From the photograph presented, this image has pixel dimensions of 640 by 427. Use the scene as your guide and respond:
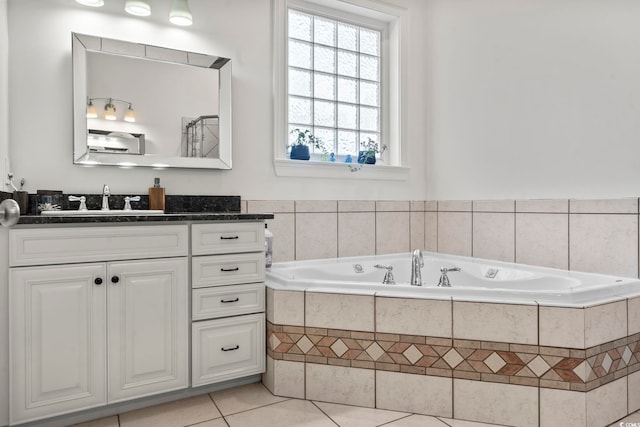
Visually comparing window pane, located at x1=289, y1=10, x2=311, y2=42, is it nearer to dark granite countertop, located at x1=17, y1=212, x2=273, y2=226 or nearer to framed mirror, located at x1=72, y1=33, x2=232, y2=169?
framed mirror, located at x1=72, y1=33, x2=232, y2=169

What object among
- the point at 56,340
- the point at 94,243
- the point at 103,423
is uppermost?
the point at 94,243

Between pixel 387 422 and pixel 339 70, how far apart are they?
2.36m

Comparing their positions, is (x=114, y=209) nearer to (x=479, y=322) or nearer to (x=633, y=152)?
(x=479, y=322)

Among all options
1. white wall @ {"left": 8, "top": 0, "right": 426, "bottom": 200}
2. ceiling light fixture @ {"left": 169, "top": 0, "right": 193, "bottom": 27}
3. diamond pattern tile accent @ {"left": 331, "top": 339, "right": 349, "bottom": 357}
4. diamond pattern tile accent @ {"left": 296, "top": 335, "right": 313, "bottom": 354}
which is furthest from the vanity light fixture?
diamond pattern tile accent @ {"left": 331, "top": 339, "right": 349, "bottom": 357}

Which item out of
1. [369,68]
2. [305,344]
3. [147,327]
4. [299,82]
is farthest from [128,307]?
[369,68]

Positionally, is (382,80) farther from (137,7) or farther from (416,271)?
(137,7)

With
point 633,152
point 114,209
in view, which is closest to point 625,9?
point 633,152

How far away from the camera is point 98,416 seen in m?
1.90

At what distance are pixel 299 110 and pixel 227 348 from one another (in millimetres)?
1669

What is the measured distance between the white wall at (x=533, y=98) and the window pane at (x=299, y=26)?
959 mm

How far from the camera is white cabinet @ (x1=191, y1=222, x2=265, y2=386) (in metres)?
2.03

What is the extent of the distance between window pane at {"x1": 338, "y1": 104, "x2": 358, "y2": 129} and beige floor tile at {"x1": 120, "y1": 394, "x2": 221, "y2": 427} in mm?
2050

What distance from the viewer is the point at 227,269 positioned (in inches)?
82.9

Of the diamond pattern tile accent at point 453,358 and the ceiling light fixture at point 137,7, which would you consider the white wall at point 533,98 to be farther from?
the ceiling light fixture at point 137,7
